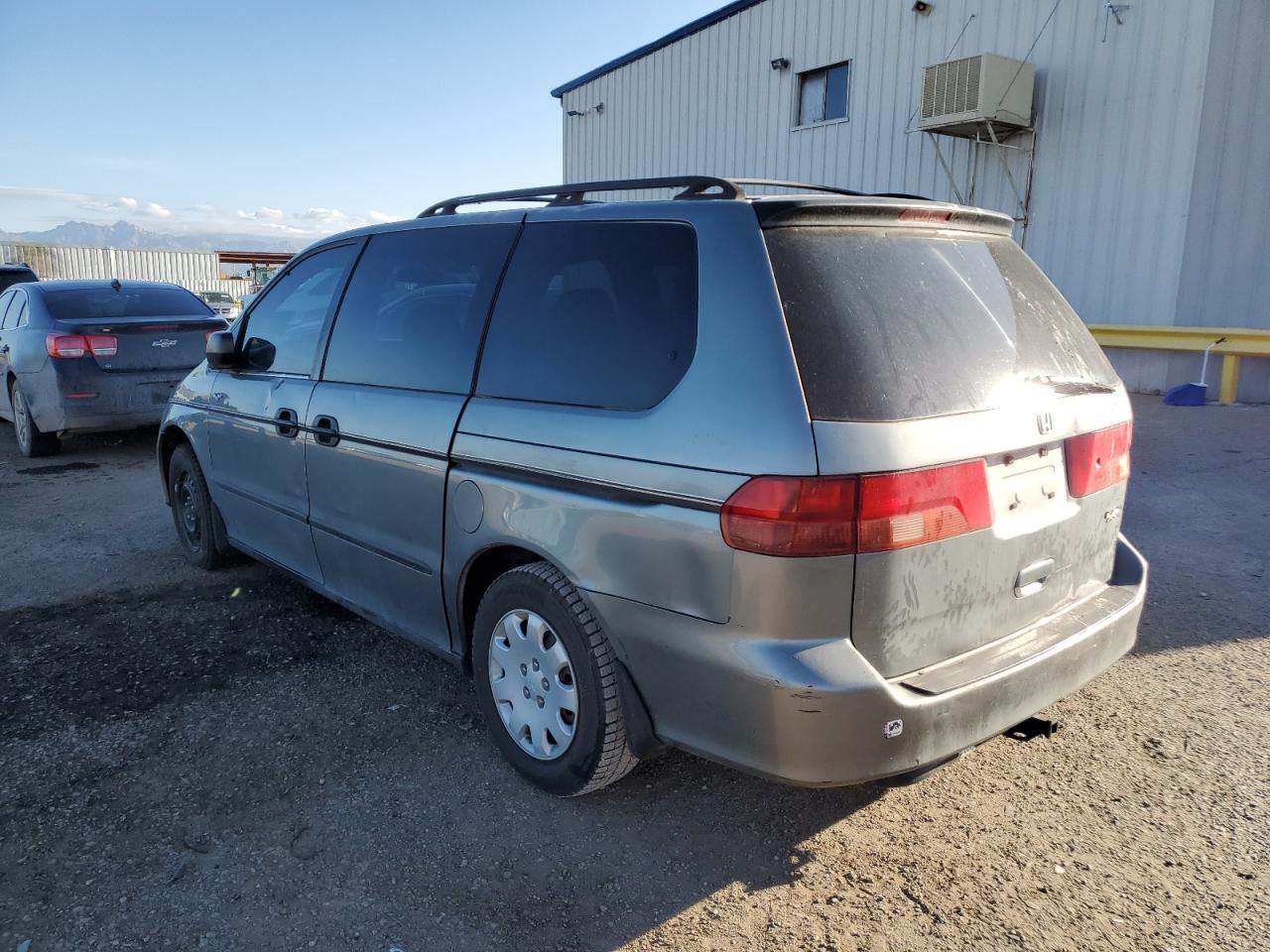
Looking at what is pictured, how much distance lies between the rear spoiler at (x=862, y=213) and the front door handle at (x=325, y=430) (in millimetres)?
→ 1962

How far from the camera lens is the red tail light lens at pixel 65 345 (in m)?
7.89

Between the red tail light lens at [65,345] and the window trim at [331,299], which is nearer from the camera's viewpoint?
the window trim at [331,299]

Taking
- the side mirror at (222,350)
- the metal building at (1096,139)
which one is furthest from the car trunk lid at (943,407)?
the metal building at (1096,139)

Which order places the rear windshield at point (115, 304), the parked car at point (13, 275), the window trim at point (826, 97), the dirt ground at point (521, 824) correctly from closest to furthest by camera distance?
the dirt ground at point (521, 824)
the rear windshield at point (115, 304)
the parked car at point (13, 275)
the window trim at point (826, 97)

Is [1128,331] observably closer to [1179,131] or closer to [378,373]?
[1179,131]

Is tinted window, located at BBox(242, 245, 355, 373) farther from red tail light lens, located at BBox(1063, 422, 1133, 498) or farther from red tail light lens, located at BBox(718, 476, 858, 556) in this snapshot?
red tail light lens, located at BBox(1063, 422, 1133, 498)

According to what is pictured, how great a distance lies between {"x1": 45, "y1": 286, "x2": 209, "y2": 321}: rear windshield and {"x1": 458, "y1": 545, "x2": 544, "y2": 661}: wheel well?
6.85m

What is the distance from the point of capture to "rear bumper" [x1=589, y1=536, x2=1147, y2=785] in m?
2.17

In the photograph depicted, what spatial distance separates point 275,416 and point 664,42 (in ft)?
55.8

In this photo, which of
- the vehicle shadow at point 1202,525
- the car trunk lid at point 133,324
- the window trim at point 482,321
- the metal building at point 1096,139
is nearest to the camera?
the window trim at point 482,321

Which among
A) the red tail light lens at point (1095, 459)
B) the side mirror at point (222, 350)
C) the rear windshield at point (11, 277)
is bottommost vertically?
the red tail light lens at point (1095, 459)

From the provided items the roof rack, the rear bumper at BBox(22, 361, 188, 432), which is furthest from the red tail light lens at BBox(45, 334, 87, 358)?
the roof rack

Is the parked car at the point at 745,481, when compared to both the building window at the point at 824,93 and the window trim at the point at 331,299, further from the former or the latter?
the building window at the point at 824,93

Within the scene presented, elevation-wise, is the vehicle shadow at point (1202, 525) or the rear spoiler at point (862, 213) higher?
the rear spoiler at point (862, 213)
